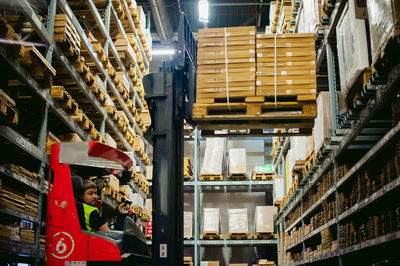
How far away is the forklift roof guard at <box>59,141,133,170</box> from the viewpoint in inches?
189

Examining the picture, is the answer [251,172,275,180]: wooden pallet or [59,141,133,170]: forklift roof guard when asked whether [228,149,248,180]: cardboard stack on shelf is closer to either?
[251,172,275,180]: wooden pallet

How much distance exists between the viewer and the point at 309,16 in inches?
322

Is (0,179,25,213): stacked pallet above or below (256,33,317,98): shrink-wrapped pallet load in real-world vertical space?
below

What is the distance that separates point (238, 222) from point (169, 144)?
10.1 m

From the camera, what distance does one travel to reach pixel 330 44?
289 inches

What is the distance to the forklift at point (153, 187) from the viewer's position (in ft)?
15.0

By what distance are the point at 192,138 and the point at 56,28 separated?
10.2 metres

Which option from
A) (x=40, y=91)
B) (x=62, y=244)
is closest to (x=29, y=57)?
(x=40, y=91)

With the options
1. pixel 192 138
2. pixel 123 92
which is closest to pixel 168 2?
pixel 192 138

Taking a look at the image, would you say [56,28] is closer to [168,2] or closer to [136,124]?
[136,124]

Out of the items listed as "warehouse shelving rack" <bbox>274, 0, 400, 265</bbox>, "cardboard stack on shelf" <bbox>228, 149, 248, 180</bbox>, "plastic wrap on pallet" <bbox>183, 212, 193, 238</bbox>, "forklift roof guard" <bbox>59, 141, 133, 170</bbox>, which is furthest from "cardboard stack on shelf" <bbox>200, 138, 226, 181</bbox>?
"forklift roof guard" <bbox>59, 141, 133, 170</bbox>

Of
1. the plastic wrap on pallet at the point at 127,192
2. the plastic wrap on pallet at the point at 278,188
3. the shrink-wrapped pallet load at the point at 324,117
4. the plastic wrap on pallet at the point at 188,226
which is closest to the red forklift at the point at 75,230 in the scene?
the shrink-wrapped pallet load at the point at 324,117

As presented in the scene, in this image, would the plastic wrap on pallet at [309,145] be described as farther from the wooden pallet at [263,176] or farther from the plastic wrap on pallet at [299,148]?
the wooden pallet at [263,176]

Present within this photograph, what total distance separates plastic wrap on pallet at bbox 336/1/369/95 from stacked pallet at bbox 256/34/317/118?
1.23 ft
